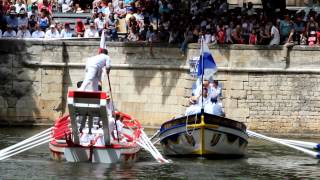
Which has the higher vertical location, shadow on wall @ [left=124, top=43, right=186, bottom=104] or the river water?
shadow on wall @ [left=124, top=43, right=186, bottom=104]

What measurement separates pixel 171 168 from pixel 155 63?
407 inches

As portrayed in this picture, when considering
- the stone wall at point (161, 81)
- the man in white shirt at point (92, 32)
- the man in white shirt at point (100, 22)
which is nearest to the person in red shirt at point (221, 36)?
the stone wall at point (161, 81)

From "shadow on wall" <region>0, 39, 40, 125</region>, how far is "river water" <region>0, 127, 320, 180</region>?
24.8 ft

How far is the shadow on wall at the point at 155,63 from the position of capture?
3994 cm

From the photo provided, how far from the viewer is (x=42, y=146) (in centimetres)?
3544

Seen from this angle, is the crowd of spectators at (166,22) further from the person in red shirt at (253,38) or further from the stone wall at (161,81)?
the stone wall at (161,81)

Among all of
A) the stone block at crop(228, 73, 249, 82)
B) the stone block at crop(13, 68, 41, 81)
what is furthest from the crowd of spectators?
the stone block at crop(13, 68, 41, 81)

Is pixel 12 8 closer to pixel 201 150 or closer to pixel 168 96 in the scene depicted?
pixel 168 96

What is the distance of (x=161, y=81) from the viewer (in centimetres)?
4044

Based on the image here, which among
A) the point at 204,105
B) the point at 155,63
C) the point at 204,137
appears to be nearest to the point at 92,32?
the point at 155,63

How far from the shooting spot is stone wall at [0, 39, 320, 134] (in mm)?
39031

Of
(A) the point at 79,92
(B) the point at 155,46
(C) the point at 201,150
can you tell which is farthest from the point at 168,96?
(A) the point at 79,92

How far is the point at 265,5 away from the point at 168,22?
3.64 meters

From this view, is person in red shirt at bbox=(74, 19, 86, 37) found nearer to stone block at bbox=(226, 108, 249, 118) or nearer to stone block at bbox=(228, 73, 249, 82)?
stone block at bbox=(228, 73, 249, 82)
